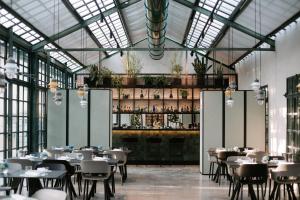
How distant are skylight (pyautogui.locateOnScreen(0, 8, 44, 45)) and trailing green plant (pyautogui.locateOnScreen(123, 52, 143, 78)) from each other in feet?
17.2

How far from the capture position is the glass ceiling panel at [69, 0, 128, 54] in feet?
42.7

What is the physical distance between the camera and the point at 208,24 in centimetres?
1555

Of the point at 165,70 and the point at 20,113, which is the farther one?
the point at 165,70

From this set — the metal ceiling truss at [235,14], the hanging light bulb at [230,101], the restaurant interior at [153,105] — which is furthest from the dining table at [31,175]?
the metal ceiling truss at [235,14]

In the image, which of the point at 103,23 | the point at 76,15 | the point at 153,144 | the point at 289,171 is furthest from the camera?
the point at 153,144

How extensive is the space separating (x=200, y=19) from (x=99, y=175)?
8.39 metres

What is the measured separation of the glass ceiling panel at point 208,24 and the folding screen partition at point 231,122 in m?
2.46

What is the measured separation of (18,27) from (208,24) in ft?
21.8

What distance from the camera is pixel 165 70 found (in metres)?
20.8

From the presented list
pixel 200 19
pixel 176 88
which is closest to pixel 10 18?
pixel 200 19

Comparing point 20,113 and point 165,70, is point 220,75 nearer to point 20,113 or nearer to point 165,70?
point 165,70

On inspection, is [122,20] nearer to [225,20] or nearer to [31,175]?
[225,20]

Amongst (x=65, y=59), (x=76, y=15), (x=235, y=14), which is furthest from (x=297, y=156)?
(x=65, y=59)

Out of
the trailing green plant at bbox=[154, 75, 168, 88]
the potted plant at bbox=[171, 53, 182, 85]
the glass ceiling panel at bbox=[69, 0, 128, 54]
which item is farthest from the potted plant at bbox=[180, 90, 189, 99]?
the glass ceiling panel at bbox=[69, 0, 128, 54]
